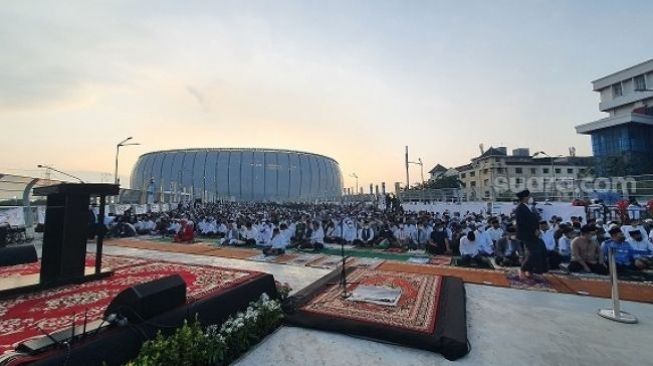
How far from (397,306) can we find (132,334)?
362 centimetres

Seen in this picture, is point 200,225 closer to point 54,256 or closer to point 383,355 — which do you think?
point 54,256

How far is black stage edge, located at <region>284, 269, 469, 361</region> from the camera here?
4.12 metres

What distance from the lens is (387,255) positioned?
1105 cm

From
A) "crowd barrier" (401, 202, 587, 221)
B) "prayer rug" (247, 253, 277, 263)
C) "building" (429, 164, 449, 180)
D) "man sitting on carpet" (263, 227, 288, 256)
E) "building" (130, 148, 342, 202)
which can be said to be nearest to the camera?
"prayer rug" (247, 253, 277, 263)

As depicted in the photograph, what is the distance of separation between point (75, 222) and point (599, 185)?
23.3m

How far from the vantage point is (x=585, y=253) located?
8.40m

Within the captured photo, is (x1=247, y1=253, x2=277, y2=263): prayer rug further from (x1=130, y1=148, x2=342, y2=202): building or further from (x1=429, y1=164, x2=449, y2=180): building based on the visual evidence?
(x1=130, y1=148, x2=342, y2=202): building

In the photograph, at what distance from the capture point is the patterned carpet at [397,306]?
15.6 ft

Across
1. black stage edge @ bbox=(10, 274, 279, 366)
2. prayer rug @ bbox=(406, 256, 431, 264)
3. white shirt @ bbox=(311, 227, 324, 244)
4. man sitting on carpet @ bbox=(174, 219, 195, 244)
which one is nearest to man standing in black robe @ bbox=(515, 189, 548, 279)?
prayer rug @ bbox=(406, 256, 431, 264)

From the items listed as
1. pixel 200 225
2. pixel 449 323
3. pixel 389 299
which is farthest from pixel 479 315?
pixel 200 225

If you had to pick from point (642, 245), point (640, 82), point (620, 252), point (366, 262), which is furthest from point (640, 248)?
point (640, 82)

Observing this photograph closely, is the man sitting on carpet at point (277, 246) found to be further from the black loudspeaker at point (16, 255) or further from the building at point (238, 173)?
the building at point (238, 173)

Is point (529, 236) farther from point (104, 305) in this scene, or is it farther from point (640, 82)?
point (640, 82)

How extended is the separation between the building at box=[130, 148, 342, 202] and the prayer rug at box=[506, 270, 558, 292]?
244 feet
